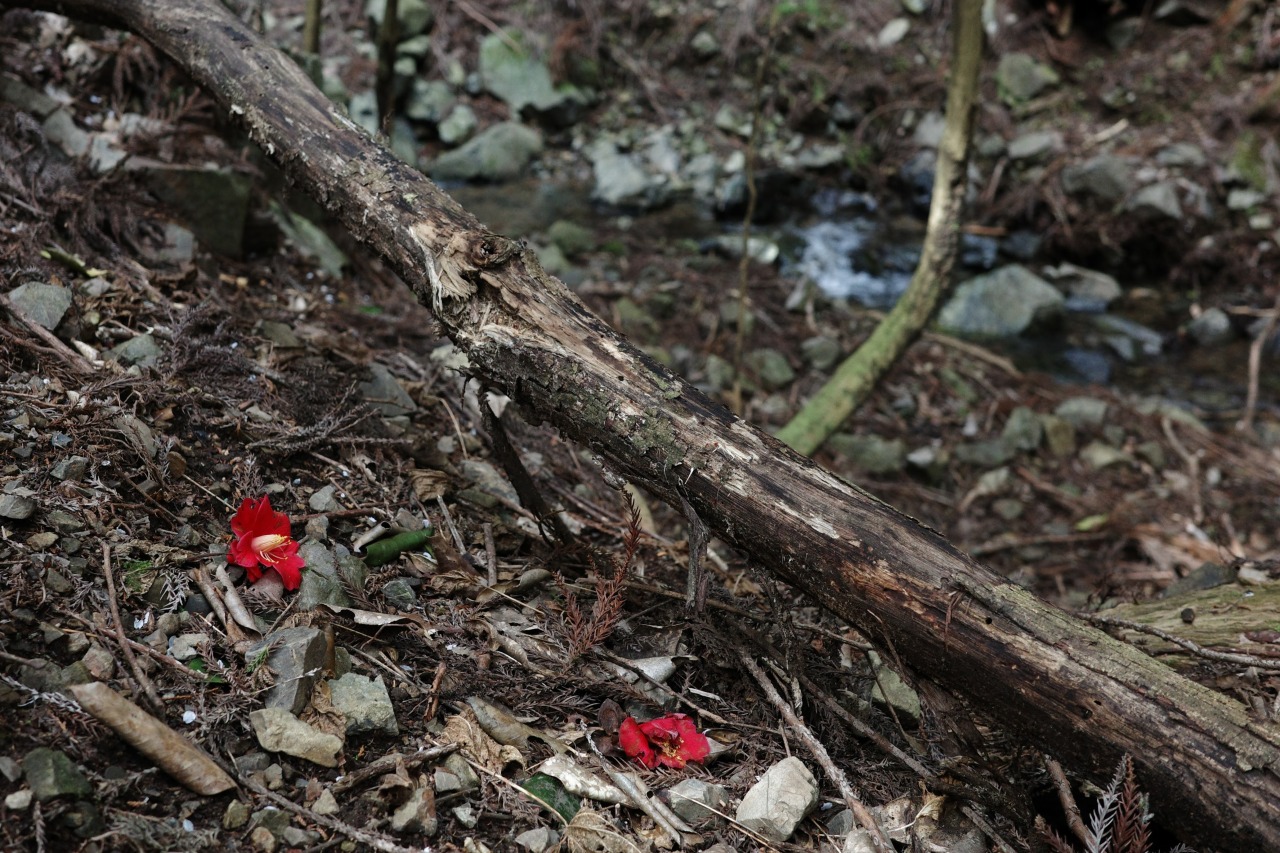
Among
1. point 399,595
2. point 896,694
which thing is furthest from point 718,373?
point 399,595

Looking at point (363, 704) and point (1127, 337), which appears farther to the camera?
point (1127, 337)

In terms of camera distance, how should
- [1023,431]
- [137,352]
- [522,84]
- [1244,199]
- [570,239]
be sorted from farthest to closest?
[522,84] < [1244,199] < [570,239] < [1023,431] < [137,352]

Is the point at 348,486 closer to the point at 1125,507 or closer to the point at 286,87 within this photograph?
the point at 286,87

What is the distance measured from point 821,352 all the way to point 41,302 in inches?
194

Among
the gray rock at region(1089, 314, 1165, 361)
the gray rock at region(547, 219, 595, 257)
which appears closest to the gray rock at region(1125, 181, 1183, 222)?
the gray rock at region(1089, 314, 1165, 361)

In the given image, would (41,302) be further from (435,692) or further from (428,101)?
(428,101)

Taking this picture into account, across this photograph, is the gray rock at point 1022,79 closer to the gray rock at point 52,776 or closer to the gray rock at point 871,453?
the gray rock at point 871,453

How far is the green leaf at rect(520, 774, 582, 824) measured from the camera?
6.19ft

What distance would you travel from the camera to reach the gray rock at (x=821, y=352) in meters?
6.32

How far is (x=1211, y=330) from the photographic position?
302 inches

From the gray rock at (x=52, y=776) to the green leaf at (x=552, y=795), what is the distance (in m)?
0.85

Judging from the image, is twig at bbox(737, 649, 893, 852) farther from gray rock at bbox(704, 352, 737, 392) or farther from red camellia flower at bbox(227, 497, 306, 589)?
gray rock at bbox(704, 352, 737, 392)

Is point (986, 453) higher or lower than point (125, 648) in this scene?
lower

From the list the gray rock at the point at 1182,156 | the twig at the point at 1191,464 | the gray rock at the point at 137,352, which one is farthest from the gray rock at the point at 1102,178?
the gray rock at the point at 137,352
